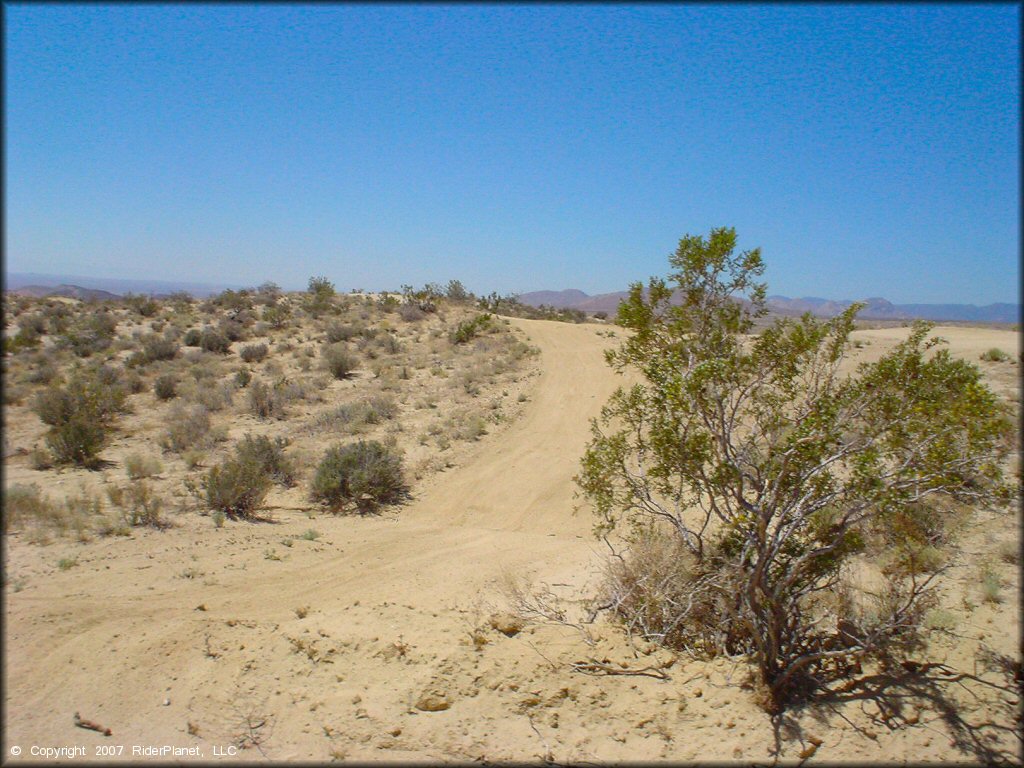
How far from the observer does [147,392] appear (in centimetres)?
1678

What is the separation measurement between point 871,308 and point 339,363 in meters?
33.4

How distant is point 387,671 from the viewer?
6238mm

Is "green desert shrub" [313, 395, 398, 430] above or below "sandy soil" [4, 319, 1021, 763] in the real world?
above

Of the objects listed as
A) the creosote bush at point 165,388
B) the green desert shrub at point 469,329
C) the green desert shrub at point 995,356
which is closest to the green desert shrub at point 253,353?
the creosote bush at point 165,388

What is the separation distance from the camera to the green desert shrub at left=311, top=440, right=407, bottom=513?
11.0m

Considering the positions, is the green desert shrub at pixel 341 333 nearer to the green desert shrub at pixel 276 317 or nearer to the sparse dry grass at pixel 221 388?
the sparse dry grass at pixel 221 388

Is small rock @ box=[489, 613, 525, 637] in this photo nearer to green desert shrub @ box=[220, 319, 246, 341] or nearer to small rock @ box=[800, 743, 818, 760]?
small rock @ box=[800, 743, 818, 760]

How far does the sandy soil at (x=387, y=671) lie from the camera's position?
527cm

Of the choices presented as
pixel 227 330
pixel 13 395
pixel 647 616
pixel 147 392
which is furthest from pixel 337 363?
pixel 647 616

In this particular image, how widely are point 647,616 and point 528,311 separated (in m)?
35.7

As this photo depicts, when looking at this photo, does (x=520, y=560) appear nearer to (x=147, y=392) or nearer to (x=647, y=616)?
(x=647, y=616)

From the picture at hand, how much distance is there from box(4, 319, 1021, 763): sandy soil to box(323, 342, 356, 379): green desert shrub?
33.7ft

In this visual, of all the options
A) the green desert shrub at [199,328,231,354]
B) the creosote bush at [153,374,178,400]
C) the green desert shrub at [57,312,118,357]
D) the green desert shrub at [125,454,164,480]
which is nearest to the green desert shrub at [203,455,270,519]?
the green desert shrub at [125,454,164,480]

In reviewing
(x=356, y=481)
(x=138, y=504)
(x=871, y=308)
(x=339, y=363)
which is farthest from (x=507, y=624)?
(x=871, y=308)
